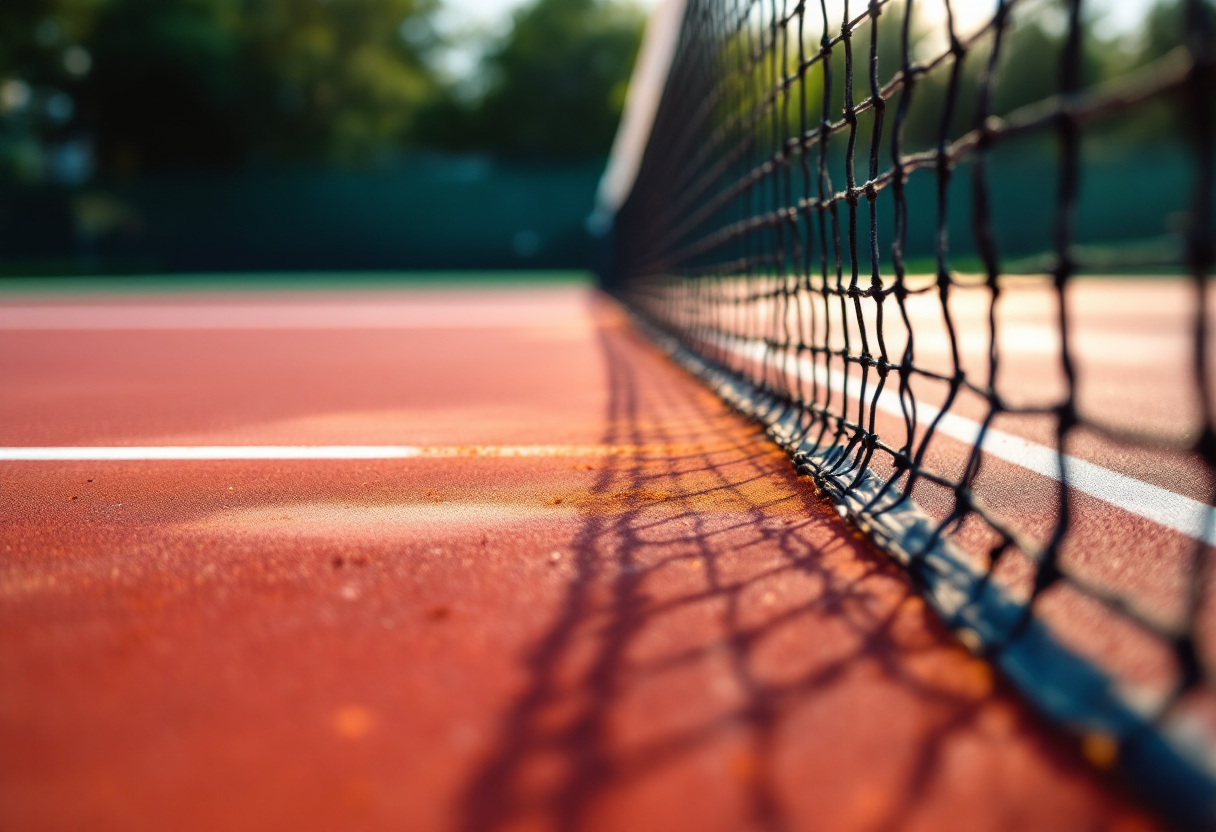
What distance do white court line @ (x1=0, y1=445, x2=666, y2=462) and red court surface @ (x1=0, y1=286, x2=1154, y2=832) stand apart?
0.11ft

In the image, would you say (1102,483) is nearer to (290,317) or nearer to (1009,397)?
(1009,397)

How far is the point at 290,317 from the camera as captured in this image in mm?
10188

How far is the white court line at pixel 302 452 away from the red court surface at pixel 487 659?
0.11 ft

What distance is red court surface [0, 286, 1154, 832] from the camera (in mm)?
1011

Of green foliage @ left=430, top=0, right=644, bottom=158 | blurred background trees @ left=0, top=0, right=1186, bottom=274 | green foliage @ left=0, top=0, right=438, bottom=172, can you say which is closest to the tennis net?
blurred background trees @ left=0, top=0, right=1186, bottom=274

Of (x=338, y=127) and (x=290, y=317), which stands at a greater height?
(x=338, y=127)

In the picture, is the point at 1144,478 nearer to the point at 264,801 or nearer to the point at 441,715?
the point at 441,715

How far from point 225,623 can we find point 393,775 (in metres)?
0.52

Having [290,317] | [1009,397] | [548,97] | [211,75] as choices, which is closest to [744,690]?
[1009,397]

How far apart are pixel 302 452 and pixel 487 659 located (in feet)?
5.37

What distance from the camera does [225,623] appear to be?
57.2 inches

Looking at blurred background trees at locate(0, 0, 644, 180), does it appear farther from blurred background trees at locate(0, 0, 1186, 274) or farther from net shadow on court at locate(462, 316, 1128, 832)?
net shadow on court at locate(462, 316, 1128, 832)

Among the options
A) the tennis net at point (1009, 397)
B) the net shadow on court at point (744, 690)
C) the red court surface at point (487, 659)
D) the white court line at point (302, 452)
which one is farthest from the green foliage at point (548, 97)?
the net shadow on court at point (744, 690)

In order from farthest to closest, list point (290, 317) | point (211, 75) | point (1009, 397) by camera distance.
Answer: point (211, 75), point (290, 317), point (1009, 397)
